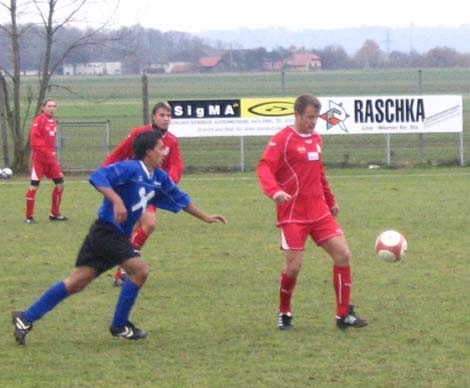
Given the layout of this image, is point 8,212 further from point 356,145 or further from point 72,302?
point 356,145

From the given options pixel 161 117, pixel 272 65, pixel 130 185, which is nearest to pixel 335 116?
pixel 161 117

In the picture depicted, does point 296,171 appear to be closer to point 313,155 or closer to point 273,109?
point 313,155

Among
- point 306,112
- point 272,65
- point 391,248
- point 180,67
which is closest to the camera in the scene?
point 306,112

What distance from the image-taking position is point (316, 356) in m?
7.46

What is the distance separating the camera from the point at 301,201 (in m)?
8.20

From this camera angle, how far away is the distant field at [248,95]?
26047 mm

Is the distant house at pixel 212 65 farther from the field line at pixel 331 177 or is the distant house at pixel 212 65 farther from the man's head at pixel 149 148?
the man's head at pixel 149 148

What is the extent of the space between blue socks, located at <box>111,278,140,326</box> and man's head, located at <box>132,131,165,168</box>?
2.82 ft

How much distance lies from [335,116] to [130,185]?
16093 mm

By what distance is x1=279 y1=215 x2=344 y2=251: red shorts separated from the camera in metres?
8.17

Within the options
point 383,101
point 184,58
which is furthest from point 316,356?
point 184,58

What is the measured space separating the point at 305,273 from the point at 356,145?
19350mm

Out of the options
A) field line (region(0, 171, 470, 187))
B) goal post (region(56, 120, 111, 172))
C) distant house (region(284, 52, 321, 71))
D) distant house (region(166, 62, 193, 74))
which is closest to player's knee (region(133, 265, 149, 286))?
field line (region(0, 171, 470, 187))

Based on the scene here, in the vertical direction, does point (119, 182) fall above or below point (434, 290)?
above
